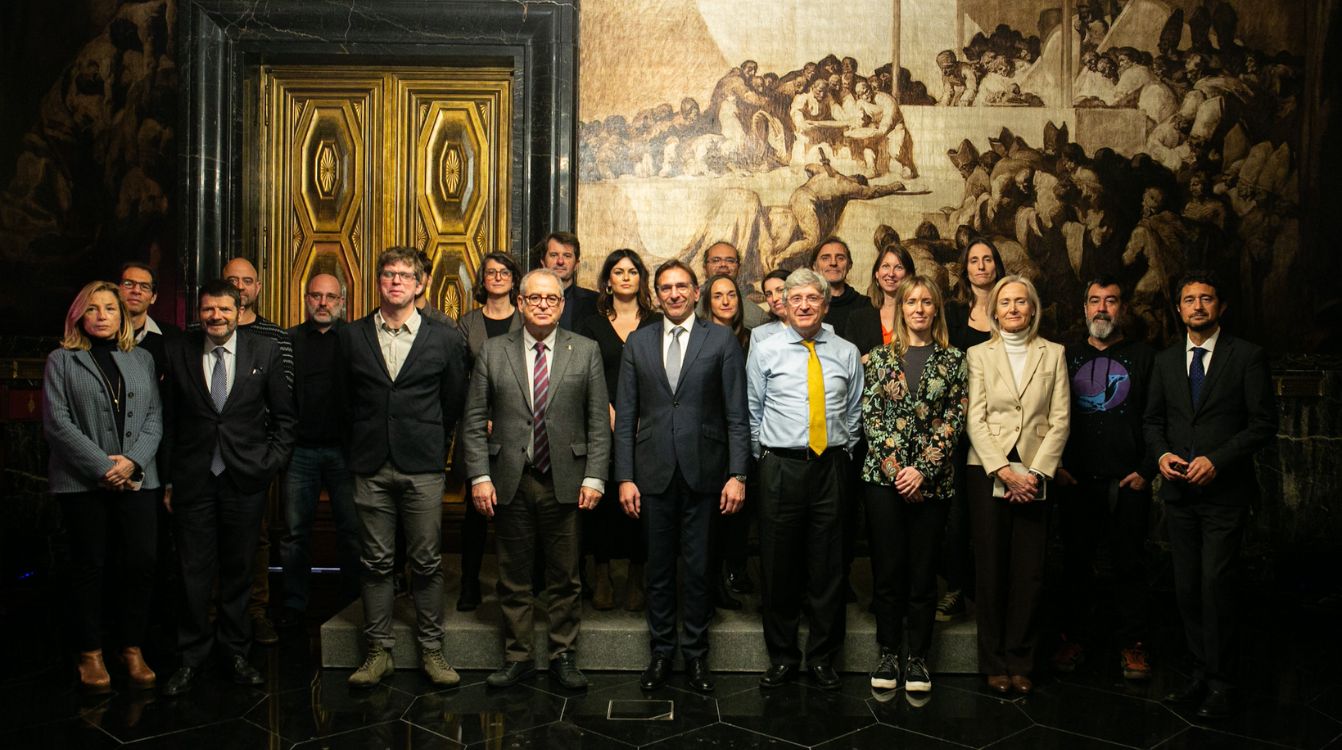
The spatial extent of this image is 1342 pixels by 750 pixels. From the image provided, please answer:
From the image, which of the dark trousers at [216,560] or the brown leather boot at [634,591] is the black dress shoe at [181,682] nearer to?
the dark trousers at [216,560]

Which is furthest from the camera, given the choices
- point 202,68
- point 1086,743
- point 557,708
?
point 202,68

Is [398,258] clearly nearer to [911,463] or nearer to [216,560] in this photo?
[216,560]

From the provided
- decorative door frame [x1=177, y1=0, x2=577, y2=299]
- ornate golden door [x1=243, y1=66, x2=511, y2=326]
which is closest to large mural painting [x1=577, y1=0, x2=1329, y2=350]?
decorative door frame [x1=177, y1=0, x2=577, y2=299]

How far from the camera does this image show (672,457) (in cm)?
457

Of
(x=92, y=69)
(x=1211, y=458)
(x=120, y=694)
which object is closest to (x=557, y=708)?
(x=120, y=694)

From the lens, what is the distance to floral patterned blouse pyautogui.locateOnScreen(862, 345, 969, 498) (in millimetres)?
4531

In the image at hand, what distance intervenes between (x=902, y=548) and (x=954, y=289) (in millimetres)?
2793

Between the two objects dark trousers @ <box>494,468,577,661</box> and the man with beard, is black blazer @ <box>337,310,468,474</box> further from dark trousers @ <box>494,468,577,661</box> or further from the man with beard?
the man with beard

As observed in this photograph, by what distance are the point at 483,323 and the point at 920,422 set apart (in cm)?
230

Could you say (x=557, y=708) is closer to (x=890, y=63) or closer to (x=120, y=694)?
(x=120, y=694)

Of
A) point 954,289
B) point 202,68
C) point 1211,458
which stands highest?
point 202,68

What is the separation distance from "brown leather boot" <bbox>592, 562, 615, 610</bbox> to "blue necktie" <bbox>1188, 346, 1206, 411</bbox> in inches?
116

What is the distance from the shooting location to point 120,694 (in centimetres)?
450

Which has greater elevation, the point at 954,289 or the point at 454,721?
the point at 954,289
